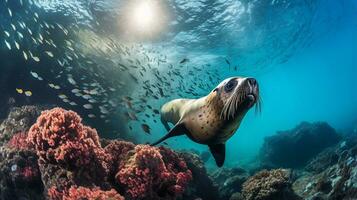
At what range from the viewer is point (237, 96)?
4.20 metres

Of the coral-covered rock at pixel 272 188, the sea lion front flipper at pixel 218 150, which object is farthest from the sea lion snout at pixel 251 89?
the coral-covered rock at pixel 272 188

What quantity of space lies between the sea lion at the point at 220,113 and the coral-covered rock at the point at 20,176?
123 inches

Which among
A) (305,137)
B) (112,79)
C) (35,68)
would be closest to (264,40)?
(305,137)

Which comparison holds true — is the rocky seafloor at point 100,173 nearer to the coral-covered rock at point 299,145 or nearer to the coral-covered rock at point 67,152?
the coral-covered rock at point 67,152

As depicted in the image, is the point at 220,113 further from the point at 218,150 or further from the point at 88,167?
the point at 88,167

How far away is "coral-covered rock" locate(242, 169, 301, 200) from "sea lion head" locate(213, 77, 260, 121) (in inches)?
151

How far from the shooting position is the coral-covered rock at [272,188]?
294 inches

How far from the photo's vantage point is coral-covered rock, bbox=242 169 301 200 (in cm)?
748

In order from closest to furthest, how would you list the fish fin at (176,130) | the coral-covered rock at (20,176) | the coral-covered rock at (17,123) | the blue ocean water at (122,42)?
the fish fin at (176,130), the coral-covered rock at (20,176), the coral-covered rock at (17,123), the blue ocean water at (122,42)

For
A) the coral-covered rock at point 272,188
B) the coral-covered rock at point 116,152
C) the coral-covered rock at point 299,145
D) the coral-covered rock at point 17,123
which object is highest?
the coral-covered rock at point 17,123

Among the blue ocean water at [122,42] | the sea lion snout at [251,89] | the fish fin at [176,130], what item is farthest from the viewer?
the blue ocean water at [122,42]

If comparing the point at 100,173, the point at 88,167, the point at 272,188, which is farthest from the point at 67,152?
the point at 272,188

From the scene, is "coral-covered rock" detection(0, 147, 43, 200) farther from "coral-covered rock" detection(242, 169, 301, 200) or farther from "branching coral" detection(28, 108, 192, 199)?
"coral-covered rock" detection(242, 169, 301, 200)

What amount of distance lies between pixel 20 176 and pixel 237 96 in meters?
4.94
